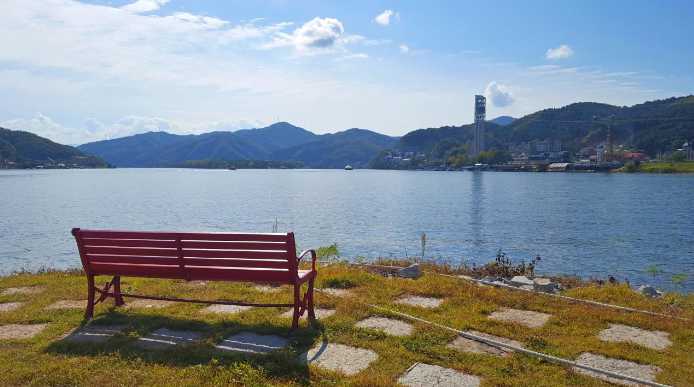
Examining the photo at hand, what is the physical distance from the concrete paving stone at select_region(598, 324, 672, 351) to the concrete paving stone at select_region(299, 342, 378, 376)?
11.7 feet

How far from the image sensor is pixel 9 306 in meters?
9.38

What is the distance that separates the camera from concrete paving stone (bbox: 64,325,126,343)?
726 centimetres

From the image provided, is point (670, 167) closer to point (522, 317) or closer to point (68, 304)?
point (522, 317)

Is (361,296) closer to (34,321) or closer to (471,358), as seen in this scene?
(471,358)

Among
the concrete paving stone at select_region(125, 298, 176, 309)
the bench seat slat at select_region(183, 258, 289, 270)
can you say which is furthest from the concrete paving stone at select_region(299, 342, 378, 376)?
the concrete paving stone at select_region(125, 298, 176, 309)

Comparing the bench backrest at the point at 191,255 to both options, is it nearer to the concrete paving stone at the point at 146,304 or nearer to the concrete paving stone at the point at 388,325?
the concrete paving stone at the point at 146,304

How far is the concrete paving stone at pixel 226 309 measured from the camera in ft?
28.5

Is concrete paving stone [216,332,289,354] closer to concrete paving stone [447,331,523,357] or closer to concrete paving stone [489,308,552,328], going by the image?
concrete paving stone [447,331,523,357]

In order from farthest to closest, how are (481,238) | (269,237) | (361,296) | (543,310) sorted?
1. (481,238)
2. (361,296)
3. (543,310)
4. (269,237)

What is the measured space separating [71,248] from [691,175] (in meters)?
182

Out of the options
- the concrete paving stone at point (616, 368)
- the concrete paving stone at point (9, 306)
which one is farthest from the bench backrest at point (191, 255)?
the concrete paving stone at point (616, 368)

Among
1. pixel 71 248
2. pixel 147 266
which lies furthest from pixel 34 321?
pixel 71 248

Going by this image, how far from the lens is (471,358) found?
6461 millimetres

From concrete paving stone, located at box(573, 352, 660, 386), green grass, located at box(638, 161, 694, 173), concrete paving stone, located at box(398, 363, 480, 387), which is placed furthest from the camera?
green grass, located at box(638, 161, 694, 173)
